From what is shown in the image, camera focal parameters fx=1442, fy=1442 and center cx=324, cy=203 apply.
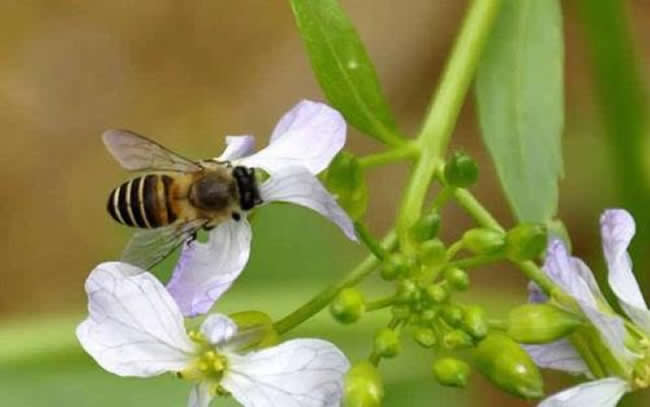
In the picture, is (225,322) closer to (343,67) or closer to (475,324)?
(475,324)

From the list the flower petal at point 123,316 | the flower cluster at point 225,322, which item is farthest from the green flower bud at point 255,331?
the flower petal at point 123,316

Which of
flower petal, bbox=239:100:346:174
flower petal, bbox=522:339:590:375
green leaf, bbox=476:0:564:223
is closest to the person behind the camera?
flower petal, bbox=239:100:346:174

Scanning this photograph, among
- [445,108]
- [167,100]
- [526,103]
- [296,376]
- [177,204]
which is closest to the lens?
[296,376]

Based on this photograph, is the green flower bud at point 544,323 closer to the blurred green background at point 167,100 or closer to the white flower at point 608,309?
the white flower at point 608,309

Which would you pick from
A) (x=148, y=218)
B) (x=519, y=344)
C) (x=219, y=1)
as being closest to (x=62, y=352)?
(x=148, y=218)

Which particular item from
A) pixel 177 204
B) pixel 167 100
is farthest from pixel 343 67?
pixel 167 100

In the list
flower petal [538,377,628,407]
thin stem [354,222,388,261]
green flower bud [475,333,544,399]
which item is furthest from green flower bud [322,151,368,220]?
flower petal [538,377,628,407]

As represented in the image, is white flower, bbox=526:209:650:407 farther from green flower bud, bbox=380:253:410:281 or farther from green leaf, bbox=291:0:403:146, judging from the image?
green leaf, bbox=291:0:403:146

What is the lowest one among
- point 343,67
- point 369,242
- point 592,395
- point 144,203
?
point 592,395
